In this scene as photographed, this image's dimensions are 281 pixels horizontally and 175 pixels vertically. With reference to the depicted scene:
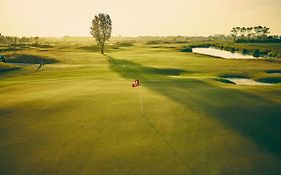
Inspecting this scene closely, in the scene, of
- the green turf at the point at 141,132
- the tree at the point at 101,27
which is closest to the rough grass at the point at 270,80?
the green turf at the point at 141,132

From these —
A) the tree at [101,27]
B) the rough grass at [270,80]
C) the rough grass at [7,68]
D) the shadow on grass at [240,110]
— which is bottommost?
the rough grass at [7,68]

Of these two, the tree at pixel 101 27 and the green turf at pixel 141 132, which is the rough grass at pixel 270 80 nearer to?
the green turf at pixel 141 132

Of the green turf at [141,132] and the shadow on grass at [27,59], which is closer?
the green turf at [141,132]

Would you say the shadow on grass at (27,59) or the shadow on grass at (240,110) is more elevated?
the shadow on grass at (240,110)

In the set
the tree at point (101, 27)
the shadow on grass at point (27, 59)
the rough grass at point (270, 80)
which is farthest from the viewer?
the tree at point (101, 27)

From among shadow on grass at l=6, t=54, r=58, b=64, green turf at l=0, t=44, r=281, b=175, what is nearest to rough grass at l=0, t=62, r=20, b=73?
shadow on grass at l=6, t=54, r=58, b=64

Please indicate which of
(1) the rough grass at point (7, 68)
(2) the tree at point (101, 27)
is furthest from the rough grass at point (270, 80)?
(2) the tree at point (101, 27)

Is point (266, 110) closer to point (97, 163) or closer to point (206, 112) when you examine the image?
point (206, 112)

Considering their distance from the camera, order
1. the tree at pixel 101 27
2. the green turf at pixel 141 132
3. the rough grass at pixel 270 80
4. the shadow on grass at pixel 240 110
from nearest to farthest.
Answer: the green turf at pixel 141 132 → the shadow on grass at pixel 240 110 → the rough grass at pixel 270 80 → the tree at pixel 101 27

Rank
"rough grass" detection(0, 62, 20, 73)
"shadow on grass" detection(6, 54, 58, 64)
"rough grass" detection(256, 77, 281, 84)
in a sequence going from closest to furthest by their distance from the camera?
"rough grass" detection(256, 77, 281, 84)
"rough grass" detection(0, 62, 20, 73)
"shadow on grass" detection(6, 54, 58, 64)

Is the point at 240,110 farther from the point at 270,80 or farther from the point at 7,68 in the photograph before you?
the point at 7,68

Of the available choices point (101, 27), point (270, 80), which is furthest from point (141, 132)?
point (101, 27)

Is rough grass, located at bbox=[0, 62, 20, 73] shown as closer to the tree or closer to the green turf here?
the green turf

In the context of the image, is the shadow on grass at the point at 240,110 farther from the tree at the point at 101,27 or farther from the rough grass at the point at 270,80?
the tree at the point at 101,27
